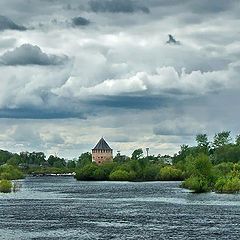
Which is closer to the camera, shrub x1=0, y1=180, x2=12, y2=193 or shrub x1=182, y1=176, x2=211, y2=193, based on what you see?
shrub x1=182, y1=176, x2=211, y2=193

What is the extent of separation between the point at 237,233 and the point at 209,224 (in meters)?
8.34

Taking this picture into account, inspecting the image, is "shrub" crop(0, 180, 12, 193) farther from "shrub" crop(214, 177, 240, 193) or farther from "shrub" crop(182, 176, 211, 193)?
"shrub" crop(214, 177, 240, 193)

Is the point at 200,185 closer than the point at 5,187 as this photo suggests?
Yes

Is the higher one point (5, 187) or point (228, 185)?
point (5, 187)

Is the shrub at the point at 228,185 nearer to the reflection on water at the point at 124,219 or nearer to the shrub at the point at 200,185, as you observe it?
the shrub at the point at 200,185

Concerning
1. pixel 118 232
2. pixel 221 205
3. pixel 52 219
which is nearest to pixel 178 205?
pixel 221 205

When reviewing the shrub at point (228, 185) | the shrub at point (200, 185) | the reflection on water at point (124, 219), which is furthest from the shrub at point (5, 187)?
the shrub at point (228, 185)

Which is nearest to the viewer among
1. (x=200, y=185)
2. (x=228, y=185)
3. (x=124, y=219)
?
(x=124, y=219)

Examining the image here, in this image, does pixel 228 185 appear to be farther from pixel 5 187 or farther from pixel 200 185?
pixel 5 187

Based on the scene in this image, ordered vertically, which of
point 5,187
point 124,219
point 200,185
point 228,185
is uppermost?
point 5,187

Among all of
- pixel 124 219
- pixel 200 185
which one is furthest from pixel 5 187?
pixel 124 219

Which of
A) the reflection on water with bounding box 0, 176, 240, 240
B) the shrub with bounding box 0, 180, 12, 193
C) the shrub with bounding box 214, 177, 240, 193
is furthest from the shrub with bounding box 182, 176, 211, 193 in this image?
the shrub with bounding box 0, 180, 12, 193

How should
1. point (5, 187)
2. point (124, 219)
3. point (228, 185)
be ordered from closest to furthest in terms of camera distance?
1. point (124, 219)
2. point (228, 185)
3. point (5, 187)

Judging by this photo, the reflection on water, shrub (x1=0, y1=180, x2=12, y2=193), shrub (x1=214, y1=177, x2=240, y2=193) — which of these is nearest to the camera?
the reflection on water
